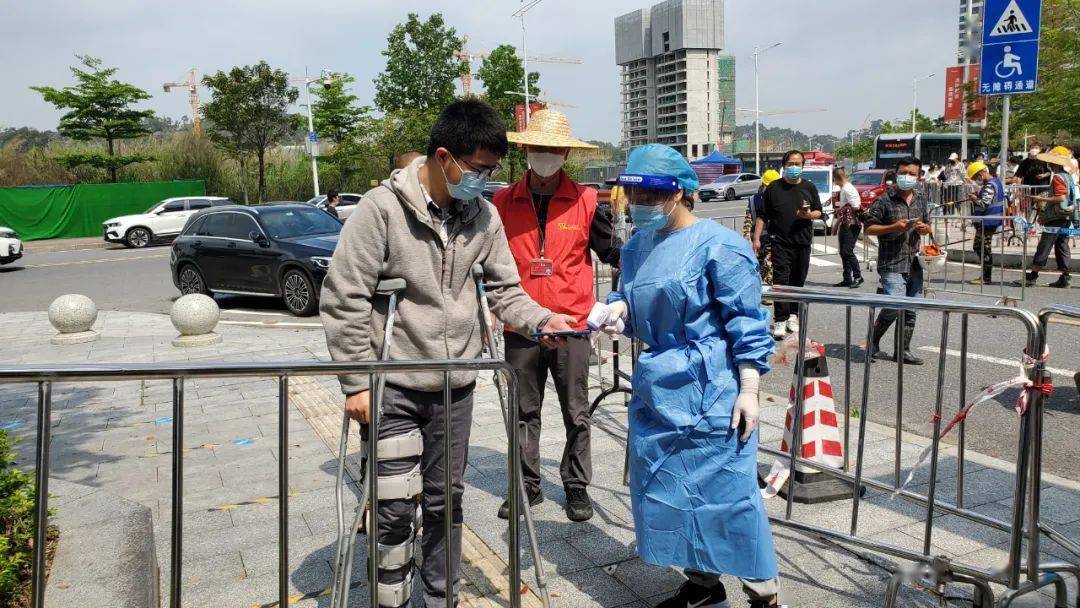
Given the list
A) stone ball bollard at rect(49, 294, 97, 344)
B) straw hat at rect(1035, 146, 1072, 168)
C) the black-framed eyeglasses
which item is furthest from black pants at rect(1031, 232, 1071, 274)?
stone ball bollard at rect(49, 294, 97, 344)

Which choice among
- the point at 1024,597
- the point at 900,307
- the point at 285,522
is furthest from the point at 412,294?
the point at 1024,597

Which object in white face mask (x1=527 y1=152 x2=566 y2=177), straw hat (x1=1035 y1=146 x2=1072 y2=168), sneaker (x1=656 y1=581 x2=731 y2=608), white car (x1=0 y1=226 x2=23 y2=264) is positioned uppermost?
straw hat (x1=1035 y1=146 x2=1072 y2=168)

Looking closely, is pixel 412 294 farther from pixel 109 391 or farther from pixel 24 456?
pixel 109 391

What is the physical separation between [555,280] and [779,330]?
5612 mm

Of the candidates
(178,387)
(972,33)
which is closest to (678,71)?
(972,33)

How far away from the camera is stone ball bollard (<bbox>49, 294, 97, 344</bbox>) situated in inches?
416

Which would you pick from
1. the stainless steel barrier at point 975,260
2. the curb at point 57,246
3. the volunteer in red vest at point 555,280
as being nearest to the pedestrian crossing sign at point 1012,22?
the stainless steel barrier at point 975,260

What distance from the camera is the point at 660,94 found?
136 metres

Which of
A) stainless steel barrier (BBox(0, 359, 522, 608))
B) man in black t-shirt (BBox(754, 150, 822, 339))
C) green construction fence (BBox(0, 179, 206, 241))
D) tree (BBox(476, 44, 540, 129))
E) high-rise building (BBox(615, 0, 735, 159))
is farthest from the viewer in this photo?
high-rise building (BBox(615, 0, 735, 159))

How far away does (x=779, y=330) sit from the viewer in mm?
9242

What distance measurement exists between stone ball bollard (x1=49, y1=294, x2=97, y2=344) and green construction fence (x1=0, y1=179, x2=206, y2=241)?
2573cm

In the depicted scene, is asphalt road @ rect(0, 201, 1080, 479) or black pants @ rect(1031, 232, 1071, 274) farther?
black pants @ rect(1031, 232, 1071, 274)

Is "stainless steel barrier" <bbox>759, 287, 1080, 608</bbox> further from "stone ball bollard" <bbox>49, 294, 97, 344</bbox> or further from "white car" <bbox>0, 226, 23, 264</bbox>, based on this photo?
"white car" <bbox>0, 226, 23, 264</bbox>

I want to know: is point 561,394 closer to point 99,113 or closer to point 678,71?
point 99,113
